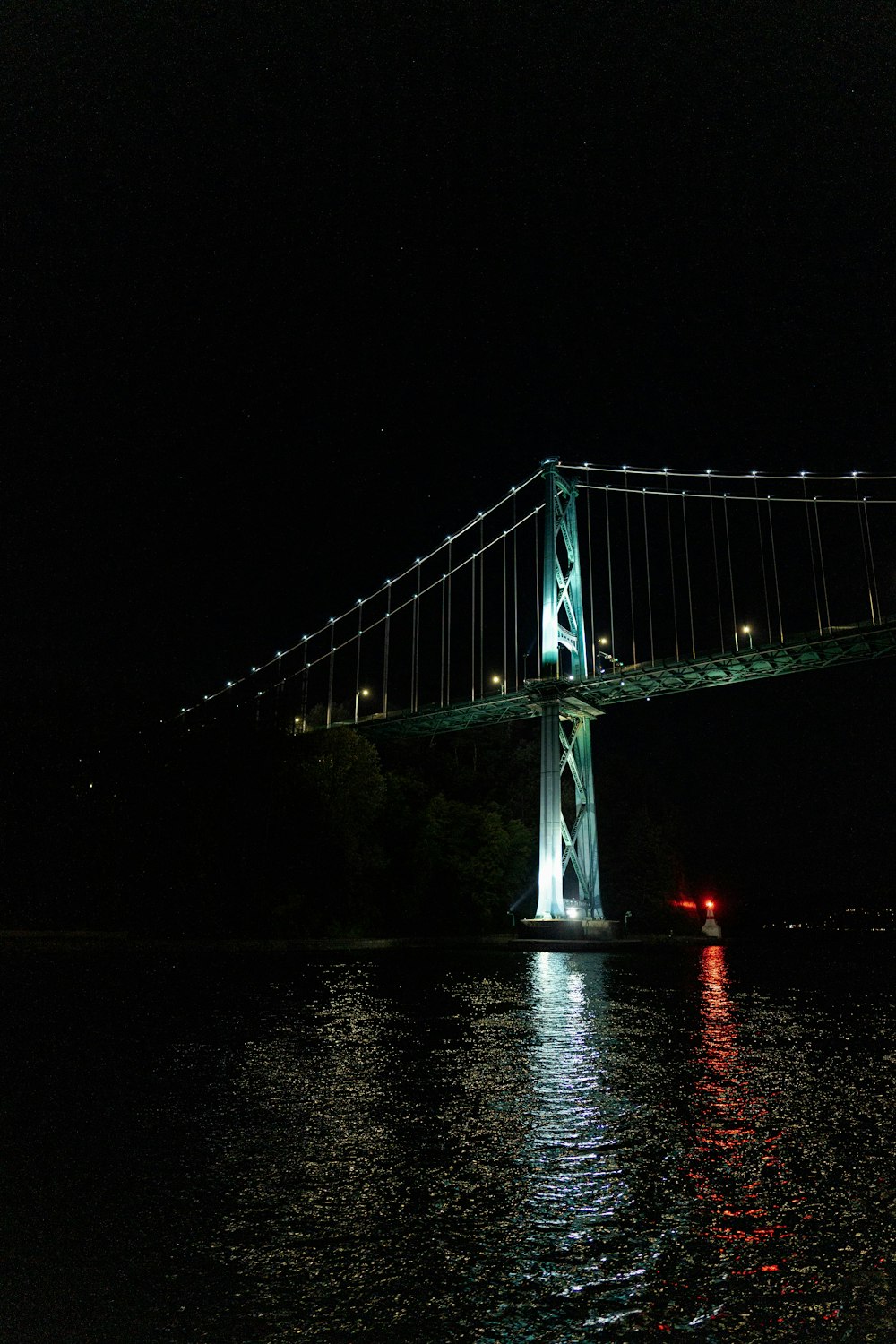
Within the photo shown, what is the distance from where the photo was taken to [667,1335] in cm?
298

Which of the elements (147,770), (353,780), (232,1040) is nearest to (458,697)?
(353,780)

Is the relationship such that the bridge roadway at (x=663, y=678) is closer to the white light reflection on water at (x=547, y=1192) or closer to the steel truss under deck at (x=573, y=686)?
the steel truss under deck at (x=573, y=686)

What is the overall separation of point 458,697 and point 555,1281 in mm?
53864

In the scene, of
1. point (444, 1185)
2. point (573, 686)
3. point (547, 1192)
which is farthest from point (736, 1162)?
point (573, 686)

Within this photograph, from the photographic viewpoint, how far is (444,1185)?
458 centimetres

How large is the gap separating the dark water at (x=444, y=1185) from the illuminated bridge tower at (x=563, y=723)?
27.9 metres

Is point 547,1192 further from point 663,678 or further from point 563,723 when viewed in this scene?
point 563,723

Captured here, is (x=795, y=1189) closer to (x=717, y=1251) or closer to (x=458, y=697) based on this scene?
(x=717, y=1251)

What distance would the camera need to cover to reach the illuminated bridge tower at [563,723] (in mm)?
38375

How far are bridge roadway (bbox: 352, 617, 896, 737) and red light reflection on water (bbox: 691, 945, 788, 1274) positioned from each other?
3021 centimetres


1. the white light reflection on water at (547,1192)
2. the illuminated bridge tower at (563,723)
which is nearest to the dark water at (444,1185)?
the white light reflection on water at (547,1192)

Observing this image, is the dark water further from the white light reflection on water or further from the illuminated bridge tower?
the illuminated bridge tower

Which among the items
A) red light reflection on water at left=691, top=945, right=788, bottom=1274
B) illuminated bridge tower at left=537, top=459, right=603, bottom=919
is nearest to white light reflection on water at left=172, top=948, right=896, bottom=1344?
red light reflection on water at left=691, top=945, right=788, bottom=1274

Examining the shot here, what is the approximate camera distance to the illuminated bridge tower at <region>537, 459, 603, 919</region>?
38375 millimetres
